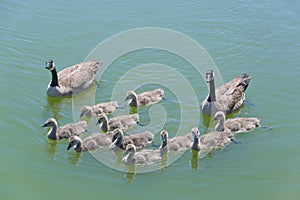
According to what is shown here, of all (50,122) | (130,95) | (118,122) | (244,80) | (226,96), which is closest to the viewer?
(50,122)

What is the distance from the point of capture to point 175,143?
11.8 metres

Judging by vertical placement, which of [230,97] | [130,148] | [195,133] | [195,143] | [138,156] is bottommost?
[138,156]

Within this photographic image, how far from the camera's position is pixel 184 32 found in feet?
53.1

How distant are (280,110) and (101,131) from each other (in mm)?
4132

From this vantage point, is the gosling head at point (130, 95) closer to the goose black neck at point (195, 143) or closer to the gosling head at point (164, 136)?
the gosling head at point (164, 136)

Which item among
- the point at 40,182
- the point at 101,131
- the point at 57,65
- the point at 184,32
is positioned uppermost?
the point at 184,32

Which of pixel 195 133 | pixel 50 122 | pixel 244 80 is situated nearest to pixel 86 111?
pixel 50 122

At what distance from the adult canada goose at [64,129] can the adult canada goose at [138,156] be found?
1326 millimetres

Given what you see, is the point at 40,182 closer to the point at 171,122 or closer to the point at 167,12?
the point at 171,122

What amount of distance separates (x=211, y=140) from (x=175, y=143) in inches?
30.5

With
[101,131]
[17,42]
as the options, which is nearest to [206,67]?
[101,131]

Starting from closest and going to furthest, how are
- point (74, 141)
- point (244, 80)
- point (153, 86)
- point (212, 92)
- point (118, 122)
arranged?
point (74, 141)
point (118, 122)
point (212, 92)
point (244, 80)
point (153, 86)

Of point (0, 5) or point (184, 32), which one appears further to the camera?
point (0, 5)

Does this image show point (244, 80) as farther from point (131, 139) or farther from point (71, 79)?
point (71, 79)
